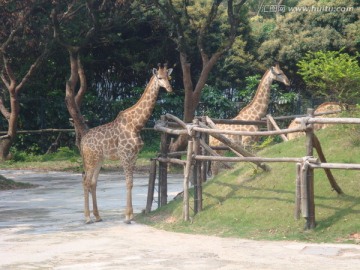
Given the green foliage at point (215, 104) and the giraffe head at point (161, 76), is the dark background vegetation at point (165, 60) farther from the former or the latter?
the giraffe head at point (161, 76)

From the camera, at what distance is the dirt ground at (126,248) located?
1041cm

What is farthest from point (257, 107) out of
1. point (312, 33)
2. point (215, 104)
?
point (312, 33)

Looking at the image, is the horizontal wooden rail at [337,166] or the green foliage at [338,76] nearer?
the horizontal wooden rail at [337,166]

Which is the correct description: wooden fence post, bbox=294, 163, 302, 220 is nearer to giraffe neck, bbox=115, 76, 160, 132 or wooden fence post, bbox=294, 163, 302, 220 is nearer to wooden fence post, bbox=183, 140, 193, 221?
wooden fence post, bbox=183, 140, 193, 221

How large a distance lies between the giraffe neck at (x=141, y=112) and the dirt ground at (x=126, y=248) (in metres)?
1.66

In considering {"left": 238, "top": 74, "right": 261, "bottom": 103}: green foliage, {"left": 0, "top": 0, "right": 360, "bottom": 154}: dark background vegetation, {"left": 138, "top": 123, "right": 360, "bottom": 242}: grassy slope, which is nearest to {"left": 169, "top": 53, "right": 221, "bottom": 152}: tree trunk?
{"left": 0, "top": 0, "right": 360, "bottom": 154}: dark background vegetation

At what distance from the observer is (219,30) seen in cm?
3181

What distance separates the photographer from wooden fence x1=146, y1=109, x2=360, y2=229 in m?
11.8

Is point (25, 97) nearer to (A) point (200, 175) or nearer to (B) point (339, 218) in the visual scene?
(A) point (200, 175)

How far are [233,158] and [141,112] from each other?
2.95 metres

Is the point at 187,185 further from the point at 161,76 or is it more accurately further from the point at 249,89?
the point at 249,89

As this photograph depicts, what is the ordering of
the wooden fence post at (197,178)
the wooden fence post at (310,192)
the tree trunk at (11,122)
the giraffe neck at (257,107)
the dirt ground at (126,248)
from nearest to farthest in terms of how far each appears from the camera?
the dirt ground at (126,248) < the wooden fence post at (310,192) < the wooden fence post at (197,178) < the giraffe neck at (257,107) < the tree trunk at (11,122)

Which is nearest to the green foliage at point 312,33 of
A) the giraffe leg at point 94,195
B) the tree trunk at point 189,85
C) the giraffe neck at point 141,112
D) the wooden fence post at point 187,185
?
the tree trunk at point 189,85

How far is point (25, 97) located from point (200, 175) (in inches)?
687
